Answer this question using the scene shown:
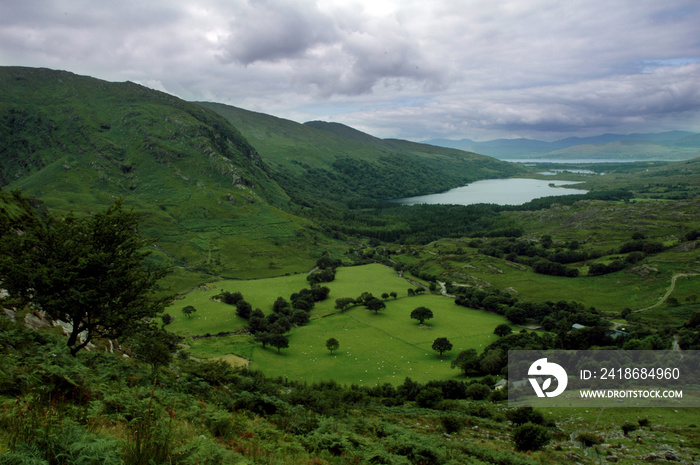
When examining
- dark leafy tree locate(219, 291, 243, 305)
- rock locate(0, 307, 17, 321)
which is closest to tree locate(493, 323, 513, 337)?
dark leafy tree locate(219, 291, 243, 305)

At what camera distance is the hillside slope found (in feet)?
420

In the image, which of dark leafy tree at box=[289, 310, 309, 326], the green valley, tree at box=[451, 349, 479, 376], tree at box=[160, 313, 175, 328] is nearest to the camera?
the green valley

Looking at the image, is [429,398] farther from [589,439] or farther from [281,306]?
[281,306]

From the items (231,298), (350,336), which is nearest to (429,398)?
(350,336)

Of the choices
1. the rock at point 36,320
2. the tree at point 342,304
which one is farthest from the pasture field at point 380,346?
the rock at point 36,320

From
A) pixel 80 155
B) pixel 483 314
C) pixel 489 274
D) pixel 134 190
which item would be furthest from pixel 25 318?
pixel 80 155

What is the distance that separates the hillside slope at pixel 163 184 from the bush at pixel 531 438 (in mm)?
103067

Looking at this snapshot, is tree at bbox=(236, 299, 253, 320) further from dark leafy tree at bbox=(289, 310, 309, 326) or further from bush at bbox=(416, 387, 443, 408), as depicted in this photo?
bush at bbox=(416, 387, 443, 408)

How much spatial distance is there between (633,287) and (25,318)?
113667mm

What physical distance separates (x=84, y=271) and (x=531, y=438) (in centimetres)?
2141

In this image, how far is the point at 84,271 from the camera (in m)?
13.1

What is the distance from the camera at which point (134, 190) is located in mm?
164625

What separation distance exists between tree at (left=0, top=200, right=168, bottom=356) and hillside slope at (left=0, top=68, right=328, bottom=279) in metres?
100

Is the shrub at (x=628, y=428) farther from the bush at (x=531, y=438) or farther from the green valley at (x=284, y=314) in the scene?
the bush at (x=531, y=438)
